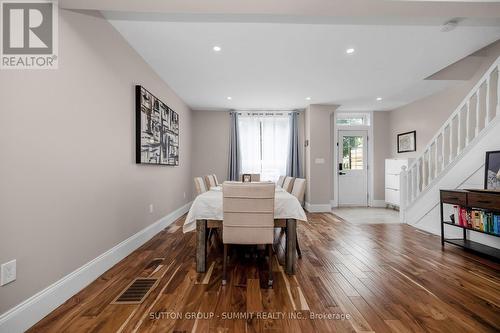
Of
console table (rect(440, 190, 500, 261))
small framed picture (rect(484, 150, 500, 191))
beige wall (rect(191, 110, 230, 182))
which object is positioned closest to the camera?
console table (rect(440, 190, 500, 261))

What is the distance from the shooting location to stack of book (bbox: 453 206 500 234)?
2.58 meters

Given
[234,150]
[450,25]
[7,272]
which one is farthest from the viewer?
[234,150]

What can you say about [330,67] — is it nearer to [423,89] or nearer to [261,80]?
[261,80]

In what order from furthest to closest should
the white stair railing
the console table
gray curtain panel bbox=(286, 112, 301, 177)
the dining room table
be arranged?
1. gray curtain panel bbox=(286, 112, 301, 177)
2. the white stair railing
3. the console table
4. the dining room table

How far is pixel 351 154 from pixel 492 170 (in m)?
3.55

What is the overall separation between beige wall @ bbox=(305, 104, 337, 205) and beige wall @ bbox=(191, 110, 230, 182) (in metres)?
2.19

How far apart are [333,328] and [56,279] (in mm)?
2021

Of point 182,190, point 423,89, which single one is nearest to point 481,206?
point 423,89

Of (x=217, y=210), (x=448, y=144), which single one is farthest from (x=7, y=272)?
(x=448, y=144)

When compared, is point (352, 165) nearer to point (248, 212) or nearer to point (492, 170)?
point (492, 170)

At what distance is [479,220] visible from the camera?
2.76 meters

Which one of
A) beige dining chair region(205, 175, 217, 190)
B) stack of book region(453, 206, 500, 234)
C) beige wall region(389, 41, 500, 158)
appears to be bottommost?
stack of book region(453, 206, 500, 234)

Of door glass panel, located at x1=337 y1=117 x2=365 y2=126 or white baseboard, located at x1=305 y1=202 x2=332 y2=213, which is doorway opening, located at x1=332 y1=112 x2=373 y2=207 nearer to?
door glass panel, located at x1=337 y1=117 x2=365 y2=126

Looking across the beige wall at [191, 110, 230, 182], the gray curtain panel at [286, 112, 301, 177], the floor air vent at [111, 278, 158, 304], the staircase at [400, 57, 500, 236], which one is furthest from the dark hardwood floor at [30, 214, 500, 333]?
the beige wall at [191, 110, 230, 182]
